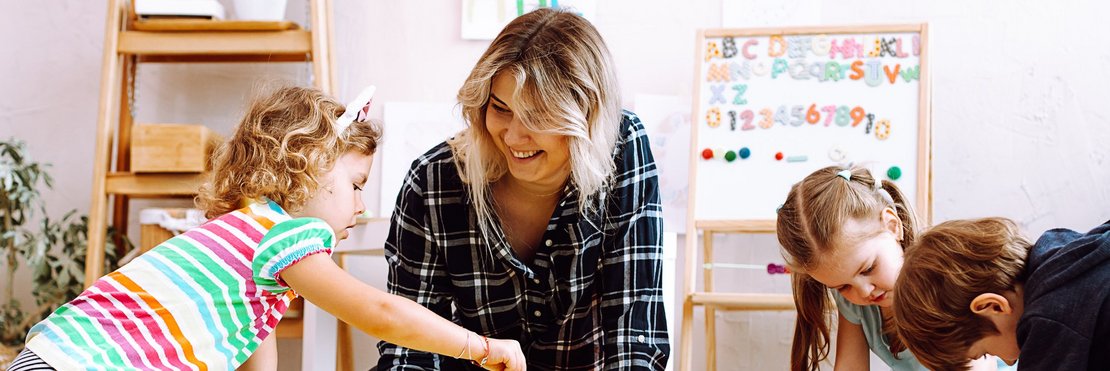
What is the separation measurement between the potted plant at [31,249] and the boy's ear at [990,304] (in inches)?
71.9

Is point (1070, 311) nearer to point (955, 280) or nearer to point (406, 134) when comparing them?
point (955, 280)

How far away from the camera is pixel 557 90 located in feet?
4.11

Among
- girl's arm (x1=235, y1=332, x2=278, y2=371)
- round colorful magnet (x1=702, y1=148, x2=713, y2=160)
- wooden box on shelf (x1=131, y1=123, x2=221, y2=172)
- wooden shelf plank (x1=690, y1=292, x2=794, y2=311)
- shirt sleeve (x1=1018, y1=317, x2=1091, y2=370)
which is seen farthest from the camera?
wooden box on shelf (x1=131, y1=123, x2=221, y2=172)

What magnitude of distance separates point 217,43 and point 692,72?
1055mm

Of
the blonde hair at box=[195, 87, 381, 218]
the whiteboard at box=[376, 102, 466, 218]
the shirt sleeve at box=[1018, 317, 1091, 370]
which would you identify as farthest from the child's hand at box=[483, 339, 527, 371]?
the whiteboard at box=[376, 102, 466, 218]

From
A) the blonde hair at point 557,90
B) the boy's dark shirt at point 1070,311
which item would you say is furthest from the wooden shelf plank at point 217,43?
the boy's dark shirt at point 1070,311

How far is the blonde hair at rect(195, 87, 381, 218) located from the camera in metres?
1.31

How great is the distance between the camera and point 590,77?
1290 mm

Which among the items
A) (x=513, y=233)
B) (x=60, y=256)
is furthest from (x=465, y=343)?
(x=60, y=256)

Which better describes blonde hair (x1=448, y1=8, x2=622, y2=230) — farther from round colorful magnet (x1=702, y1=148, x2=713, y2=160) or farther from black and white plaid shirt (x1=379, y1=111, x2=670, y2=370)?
round colorful magnet (x1=702, y1=148, x2=713, y2=160)

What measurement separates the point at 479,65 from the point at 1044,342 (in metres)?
0.71

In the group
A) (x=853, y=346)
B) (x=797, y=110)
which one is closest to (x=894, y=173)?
(x=797, y=110)

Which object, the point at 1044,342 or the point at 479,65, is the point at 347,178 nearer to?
the point at 479,65

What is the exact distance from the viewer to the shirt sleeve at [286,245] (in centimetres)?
122
